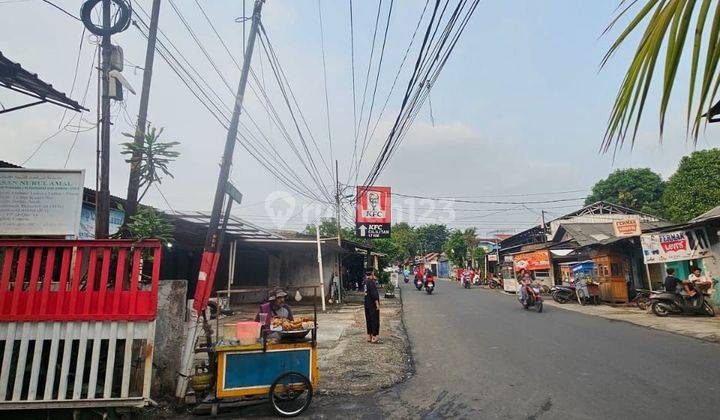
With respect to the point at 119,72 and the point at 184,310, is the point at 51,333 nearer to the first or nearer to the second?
the point at 184,310

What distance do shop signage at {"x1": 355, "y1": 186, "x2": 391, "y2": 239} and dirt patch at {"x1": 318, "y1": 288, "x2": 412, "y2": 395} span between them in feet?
45.2

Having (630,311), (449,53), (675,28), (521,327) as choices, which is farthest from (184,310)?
(630,311)

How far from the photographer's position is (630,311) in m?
14.8

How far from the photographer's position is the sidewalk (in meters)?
9.52

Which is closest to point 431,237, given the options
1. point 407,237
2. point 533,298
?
point 407,237

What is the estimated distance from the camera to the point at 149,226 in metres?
5.70

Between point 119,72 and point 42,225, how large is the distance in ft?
8.56


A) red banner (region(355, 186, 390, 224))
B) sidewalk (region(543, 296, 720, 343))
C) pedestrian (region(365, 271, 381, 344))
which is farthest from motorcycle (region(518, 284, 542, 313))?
red banner (region(355, 186, 390, 224))

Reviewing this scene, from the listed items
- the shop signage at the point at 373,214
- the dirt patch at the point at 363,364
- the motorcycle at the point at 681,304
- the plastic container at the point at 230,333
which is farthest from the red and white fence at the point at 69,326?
the shop signage at the point at 373,214

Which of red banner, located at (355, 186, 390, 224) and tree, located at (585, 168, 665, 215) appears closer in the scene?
red banner, located at (355, 186, 390, 224)

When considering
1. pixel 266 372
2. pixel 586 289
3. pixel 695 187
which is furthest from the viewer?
pixel 695 187

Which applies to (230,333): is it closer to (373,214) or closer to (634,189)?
(373,214)

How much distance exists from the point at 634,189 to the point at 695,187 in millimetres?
14655

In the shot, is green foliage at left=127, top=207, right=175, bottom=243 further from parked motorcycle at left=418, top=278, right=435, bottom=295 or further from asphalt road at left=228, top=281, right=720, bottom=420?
parked motorcycle at left=418, top=278, right=435, bottom=295
